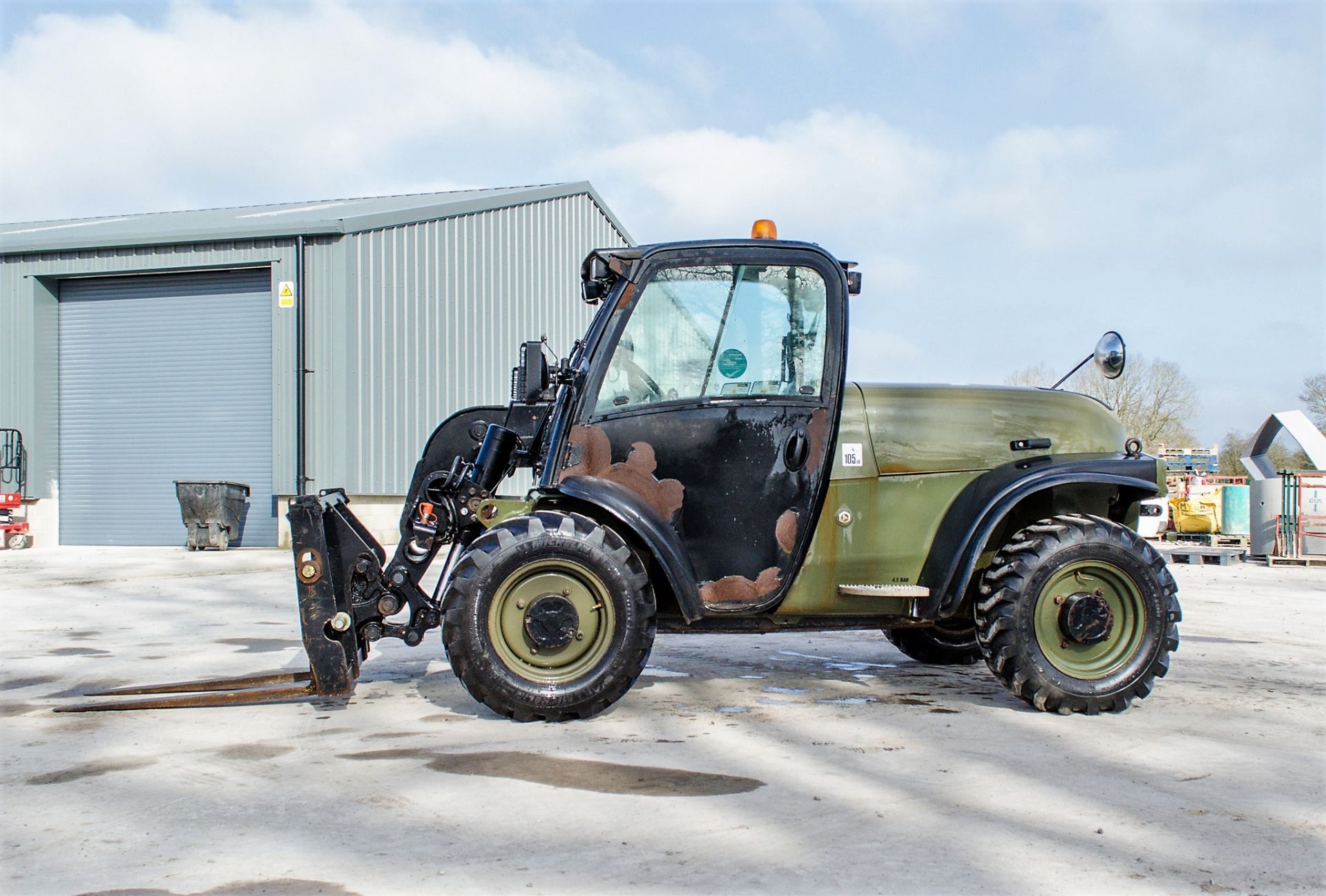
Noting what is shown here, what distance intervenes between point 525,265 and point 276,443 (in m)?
7.69

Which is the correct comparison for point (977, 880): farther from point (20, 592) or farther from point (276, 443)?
point (276, 443)

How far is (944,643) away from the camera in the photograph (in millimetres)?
6684

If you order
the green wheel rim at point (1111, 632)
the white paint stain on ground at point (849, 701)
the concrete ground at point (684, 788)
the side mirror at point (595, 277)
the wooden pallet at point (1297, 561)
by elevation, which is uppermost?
the side mirror at point (595, 277)

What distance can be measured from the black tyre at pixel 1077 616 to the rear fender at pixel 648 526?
4.72 ft

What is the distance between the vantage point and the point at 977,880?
3.03 m

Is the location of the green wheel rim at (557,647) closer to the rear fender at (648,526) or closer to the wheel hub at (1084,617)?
the rear fender at (648,526)

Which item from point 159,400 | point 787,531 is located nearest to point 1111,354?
point 787,531

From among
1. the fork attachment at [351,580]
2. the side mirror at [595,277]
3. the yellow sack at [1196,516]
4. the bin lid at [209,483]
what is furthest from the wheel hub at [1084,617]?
the yellow sack at [1196,516]

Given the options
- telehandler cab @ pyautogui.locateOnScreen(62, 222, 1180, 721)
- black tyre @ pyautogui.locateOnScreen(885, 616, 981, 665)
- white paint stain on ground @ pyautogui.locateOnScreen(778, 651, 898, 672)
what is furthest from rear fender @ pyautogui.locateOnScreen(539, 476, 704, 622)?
black tyre @ pyautogui.locateOnScreen(885, 616, 981, 665)

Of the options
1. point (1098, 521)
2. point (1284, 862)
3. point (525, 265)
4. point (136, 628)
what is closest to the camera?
point (1284, 862)

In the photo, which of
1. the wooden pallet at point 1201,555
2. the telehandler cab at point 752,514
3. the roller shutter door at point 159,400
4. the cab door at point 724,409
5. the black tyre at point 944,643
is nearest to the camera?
the telehandler cab at point 752,514

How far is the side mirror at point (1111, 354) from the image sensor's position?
534 centimetres

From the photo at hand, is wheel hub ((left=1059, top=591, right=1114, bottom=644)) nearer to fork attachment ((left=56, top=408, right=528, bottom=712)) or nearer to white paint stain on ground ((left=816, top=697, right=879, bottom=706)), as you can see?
white paint stain on ground ((left=816, top=697, right=879, bottom=706))

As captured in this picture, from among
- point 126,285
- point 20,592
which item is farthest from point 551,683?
point 126,285
